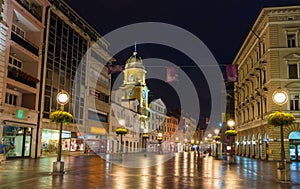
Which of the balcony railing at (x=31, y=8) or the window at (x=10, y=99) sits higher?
the balcony railing at (x=31, y=8)

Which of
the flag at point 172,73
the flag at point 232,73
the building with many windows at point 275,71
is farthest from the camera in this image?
the building with many windows at point 275,71

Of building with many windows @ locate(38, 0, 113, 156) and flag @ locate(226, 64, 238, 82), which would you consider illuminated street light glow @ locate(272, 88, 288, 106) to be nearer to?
flag @ locate(226, 64, 238, 82)

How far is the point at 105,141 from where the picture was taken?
2427 inches

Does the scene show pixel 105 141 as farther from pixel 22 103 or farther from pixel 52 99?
pixel 22 103

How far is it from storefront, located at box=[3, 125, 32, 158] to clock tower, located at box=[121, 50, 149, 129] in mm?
50699

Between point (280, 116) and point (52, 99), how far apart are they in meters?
28.5

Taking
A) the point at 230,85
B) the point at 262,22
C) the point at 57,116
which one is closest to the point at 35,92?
the point at 57,116

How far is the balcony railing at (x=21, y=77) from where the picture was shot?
32031 mm

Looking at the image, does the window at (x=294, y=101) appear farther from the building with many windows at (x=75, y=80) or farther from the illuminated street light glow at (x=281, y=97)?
the building with many windows at (x=75, y=80)

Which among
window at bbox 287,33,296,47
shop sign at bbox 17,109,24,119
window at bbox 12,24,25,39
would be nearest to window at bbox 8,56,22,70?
window at bbox 12,24,25,39

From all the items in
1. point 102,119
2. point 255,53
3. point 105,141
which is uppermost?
point 255,53

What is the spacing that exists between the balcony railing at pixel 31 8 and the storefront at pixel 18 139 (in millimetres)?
12138

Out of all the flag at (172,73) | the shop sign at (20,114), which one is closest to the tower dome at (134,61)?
the shop sign at (20,114)

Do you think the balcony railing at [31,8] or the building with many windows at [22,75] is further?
the balcony railing at [31,8]
